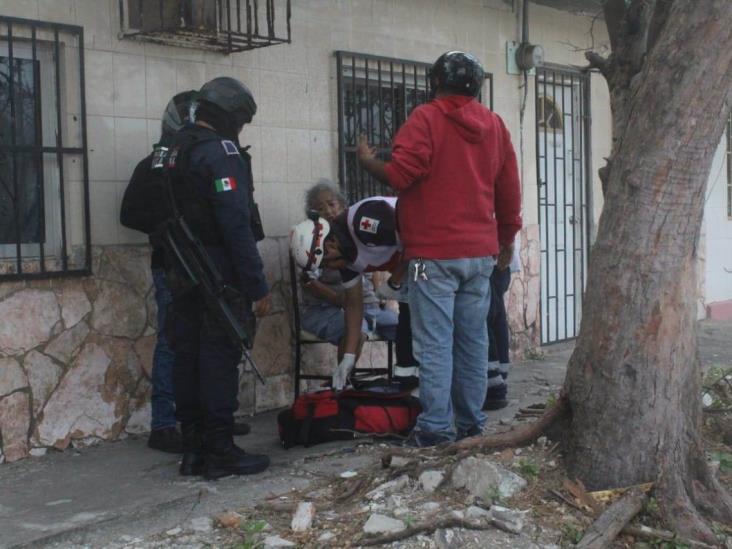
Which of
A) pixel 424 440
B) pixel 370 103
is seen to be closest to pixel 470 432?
pixel 424 440

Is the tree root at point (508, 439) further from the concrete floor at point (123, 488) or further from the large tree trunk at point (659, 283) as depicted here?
the concrete floor at point (123, 488)

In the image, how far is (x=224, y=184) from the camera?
15.6ft

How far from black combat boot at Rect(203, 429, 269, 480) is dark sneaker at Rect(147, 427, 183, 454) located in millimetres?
621

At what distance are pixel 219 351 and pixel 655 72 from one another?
7.68ft

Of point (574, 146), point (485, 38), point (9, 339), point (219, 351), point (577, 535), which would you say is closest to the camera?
point (577, 535)

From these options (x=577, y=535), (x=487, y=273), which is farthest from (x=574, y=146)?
(x=577, y=535)

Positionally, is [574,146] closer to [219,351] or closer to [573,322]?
[573,322]

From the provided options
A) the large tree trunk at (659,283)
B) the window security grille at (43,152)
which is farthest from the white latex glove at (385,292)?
the large tree trunk at (659,283)

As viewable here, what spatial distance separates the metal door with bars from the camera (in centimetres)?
921

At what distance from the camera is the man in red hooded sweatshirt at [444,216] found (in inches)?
195

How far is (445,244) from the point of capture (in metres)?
4.99

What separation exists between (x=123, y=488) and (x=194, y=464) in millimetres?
360

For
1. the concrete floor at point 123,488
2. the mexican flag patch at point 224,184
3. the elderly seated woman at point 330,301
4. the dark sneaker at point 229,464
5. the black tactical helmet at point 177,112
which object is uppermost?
the black tactical helmet at point 177,112

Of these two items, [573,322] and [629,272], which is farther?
[573,322]
